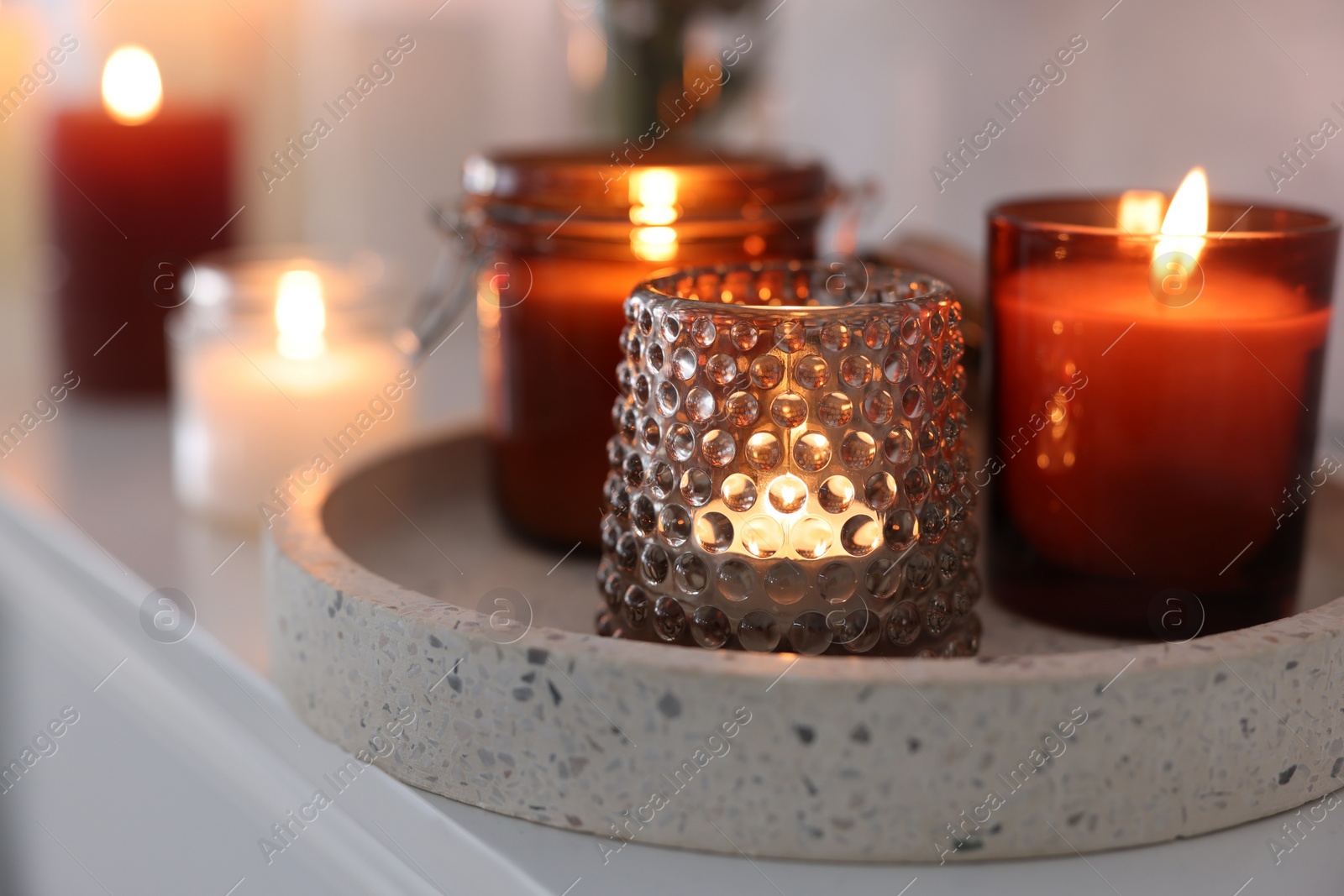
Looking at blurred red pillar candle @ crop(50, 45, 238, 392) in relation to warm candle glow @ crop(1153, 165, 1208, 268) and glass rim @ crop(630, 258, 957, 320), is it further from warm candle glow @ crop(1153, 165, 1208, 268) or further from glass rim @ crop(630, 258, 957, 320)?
warm candle glow @ crop(1153, 165, 1208, 268)

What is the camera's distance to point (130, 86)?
812 mm

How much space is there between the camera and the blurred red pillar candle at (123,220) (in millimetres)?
810

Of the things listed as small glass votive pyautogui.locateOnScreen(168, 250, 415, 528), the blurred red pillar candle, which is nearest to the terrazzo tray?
small glass votive pyautogui.locateOnScreen(168, 250, 415, 528)

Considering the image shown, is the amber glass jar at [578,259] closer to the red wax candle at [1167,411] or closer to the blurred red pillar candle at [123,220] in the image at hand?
the red wax candle at [1167,411]

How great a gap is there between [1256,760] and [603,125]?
72cm

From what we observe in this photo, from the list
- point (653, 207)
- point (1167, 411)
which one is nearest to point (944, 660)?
point (1167, 411)

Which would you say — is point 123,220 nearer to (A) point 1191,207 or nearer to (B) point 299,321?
(B) point 299,321

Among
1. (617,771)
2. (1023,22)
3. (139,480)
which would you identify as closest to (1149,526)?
(617,771)

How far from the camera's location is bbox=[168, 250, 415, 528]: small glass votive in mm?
646

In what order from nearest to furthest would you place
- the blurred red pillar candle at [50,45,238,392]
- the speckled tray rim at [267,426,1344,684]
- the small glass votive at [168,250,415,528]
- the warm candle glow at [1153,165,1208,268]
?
the speckled tray rim at [267,426,1344,684], the warm candle glow at [1153,165,1208,268], the small glass votive at [168,250,415,528], the blurred red pillar candle at [50,45,238,392]

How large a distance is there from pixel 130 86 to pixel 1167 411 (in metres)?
0.69

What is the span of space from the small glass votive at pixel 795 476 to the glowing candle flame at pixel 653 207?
11cm

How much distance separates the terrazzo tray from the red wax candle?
0.17 feet

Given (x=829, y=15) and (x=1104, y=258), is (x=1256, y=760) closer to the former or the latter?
(x=1104, y=258)
